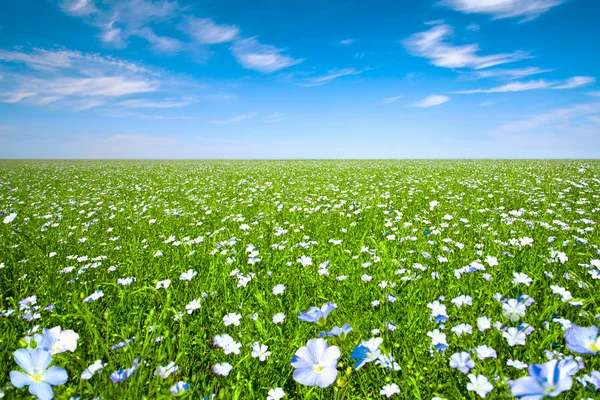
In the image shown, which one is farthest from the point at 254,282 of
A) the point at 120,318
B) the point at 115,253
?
the point at 115,253

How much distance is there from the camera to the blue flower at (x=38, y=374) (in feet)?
3.43

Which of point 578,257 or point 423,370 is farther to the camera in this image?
point 578,257

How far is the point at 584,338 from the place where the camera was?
3.40 feet

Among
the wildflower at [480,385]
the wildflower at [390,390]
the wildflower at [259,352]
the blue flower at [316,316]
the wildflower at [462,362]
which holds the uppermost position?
the blue flower at [316,316]

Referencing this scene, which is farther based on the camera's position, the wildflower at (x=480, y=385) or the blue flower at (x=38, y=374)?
the wildflower at (x=480, y=385)

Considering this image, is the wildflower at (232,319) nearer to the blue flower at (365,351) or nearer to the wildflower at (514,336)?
the blue flower at (365,351)

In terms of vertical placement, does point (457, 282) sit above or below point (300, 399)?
above

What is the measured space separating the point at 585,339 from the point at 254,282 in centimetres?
243

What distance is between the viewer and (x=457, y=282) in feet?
9.37

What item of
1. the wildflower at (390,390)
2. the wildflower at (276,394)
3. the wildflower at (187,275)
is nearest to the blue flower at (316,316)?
the wildflower at (276,394)

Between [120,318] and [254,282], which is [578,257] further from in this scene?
[120,318]

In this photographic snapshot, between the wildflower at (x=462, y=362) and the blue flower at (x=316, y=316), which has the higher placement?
the blue flower at (x=316, y=316)

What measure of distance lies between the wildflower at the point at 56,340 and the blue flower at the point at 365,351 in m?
1.19

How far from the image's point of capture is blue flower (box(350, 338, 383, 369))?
1091 millimetres
